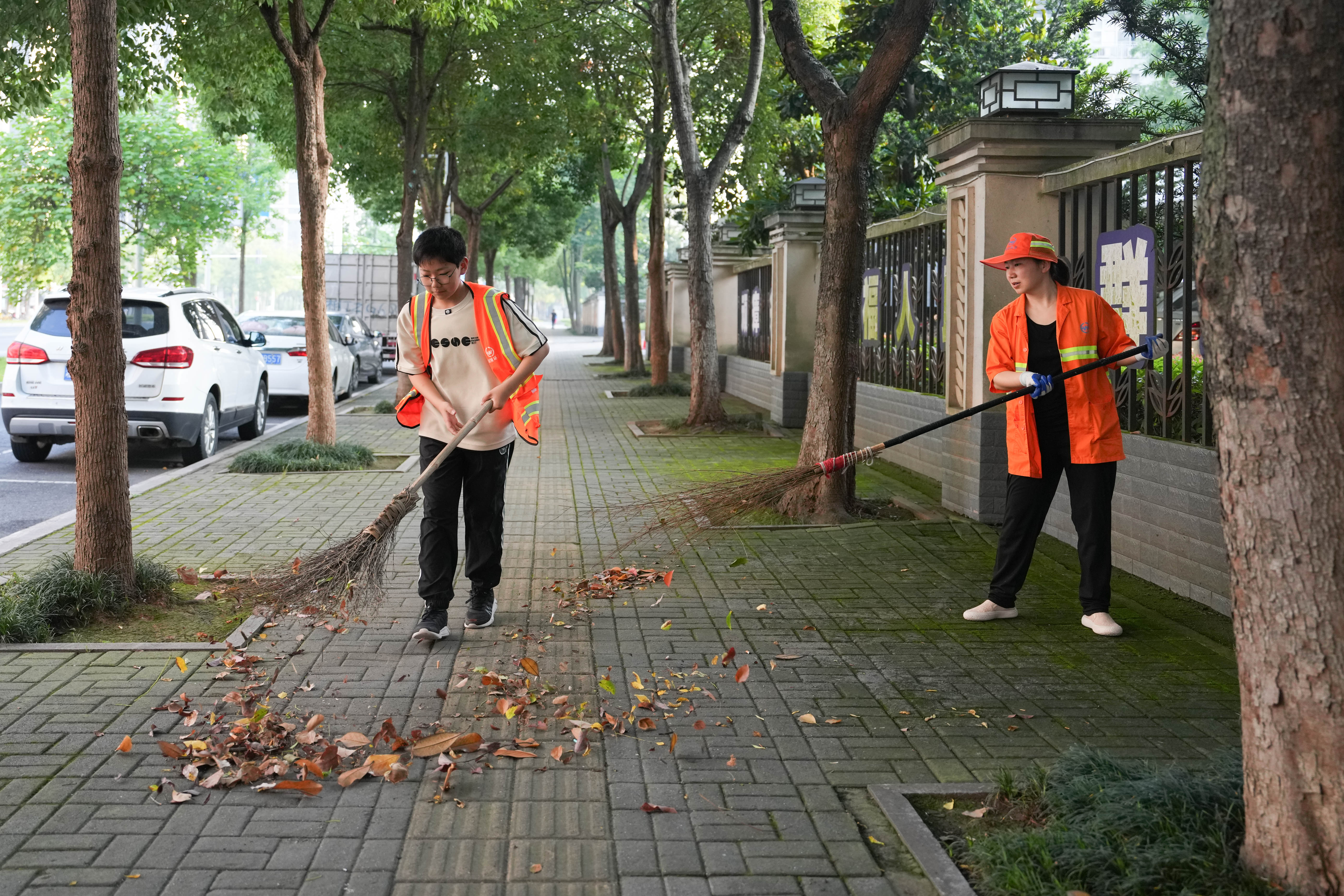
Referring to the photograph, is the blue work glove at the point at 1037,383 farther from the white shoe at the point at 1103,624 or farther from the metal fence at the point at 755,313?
the metal fence at the point at 755,313

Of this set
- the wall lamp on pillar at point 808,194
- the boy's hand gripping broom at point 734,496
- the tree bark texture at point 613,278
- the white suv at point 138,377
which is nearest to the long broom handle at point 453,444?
the boy's hand gripping broom at point 734,496

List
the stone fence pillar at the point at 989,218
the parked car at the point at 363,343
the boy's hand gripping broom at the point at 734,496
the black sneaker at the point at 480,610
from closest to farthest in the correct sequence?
the black sneaker at the point at 480,610 → the boy's hand gripping broom at the point at 734,496 → the stone fence pillar at the point at 989,218 → the parked car at the point at 363,343

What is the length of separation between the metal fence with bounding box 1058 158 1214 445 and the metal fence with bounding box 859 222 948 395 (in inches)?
Answer: 81.1

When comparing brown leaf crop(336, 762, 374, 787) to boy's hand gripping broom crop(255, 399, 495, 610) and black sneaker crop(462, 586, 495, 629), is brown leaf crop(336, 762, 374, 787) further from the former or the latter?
black sneaker crop(462, 586, 495, 629)

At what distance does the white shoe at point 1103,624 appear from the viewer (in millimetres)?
5965

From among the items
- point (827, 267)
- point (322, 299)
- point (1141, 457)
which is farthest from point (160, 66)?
point (1141, 457)

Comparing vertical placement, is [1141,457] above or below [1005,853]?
above

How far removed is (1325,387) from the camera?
9.76 feet

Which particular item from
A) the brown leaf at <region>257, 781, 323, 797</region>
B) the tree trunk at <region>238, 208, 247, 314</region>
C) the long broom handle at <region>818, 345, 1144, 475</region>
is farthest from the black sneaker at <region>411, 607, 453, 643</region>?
the tree trunk at <region>238, 208, 247, 314</region>

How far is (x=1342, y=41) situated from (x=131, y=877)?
3.59 meters

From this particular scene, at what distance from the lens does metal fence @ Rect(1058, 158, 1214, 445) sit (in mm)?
7023

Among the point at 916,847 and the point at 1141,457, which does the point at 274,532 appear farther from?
the point at 916,847

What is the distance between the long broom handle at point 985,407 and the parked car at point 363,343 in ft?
56.7

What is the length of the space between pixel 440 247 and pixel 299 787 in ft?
8.57
